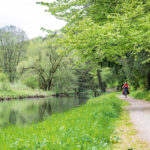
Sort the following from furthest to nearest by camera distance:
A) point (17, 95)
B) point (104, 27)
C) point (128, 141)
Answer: point (17, 95) → point (104, 27) → point (128, 141)

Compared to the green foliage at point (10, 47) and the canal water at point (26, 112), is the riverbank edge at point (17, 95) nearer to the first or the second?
the canal water at point (26, 112)

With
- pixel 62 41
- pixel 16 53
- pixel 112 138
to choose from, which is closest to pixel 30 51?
pixel 16 53

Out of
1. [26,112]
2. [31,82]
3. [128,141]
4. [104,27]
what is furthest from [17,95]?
[128,141]

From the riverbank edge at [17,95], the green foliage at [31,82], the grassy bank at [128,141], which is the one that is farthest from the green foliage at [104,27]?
the green foliage at [31,82]

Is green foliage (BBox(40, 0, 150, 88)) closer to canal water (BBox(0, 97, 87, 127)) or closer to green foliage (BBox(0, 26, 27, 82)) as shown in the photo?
canal water (BBox(0, 97, 87, 127))

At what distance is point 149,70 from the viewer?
17844 mm

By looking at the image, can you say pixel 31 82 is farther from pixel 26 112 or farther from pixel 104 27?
pixel 104 27

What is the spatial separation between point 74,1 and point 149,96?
33.9 ft

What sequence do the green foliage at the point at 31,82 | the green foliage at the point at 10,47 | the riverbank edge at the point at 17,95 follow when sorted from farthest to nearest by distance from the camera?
the green foliage at the point at 10,47, the green foliage at the point at 31,82, the riverbank edge at the point at 17,95

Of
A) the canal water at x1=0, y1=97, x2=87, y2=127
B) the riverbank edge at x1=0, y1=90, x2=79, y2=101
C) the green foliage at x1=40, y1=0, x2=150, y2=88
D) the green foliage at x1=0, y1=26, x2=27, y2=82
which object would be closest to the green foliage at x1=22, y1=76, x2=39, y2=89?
the riverbank edge at x1=0, y1=90, x2=79, y2=101

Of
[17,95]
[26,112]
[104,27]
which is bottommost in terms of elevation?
[17,95]

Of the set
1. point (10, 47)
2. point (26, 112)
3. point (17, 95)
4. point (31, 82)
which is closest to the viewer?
point (26, 112)

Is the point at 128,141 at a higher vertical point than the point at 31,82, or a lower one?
lower

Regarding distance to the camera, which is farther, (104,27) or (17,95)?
(17,95)
